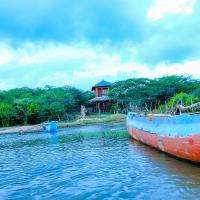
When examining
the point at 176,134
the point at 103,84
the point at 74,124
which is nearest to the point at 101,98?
the point at 103,84

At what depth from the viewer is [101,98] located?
5828cm

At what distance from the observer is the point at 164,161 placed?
559 inches

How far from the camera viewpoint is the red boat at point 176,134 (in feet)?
38.4

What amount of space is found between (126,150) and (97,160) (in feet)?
10.9

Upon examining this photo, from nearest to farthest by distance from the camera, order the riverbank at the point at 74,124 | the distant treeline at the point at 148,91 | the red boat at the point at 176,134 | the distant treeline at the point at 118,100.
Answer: the red boat at the point at 176,134, the riverbank at the point at 74,124, the distant treeline at the point at 118,100, the distant treeline at the point at 148,91

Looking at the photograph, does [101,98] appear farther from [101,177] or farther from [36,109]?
[101,177]

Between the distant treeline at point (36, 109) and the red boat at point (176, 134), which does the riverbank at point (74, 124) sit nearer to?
the distant treeline at point (36, 109)

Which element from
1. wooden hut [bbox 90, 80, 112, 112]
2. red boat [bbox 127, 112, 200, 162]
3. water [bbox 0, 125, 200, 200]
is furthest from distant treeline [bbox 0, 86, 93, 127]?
red boat [bbox 127, 112, 200, 162]

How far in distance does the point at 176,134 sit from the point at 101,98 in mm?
45216

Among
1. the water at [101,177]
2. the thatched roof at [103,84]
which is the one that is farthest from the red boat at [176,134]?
the thatched roof at [103,84]

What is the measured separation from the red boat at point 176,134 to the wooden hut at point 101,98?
132 feet

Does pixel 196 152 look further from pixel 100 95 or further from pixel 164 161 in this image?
pixel 100 95

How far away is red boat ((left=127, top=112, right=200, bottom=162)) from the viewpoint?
1170 centimetres

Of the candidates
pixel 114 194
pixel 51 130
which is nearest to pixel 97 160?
pixel 114 194
